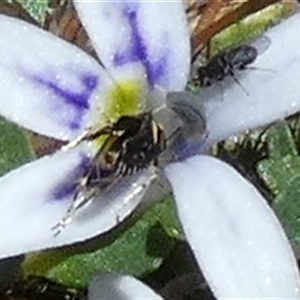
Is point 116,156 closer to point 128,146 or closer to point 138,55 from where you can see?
point 128,146

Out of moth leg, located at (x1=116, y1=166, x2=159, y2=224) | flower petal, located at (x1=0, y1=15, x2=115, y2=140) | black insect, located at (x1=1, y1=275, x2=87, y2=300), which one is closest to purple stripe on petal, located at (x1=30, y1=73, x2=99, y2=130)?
flower petal, located at (x1=0, y1=15, x2=115, y2=140)

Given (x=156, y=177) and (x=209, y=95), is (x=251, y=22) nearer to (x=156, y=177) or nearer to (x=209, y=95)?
(x=209, y=95)

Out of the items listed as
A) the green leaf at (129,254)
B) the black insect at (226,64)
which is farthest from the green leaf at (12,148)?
the black insect at (226,64)

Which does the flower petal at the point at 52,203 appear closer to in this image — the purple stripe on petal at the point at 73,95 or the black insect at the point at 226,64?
the purple stripe on petal at the point at 73,95

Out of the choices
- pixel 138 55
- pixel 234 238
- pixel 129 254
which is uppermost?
pixel 138 55

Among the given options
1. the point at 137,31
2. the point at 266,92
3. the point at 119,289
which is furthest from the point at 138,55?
the point at 119,289
